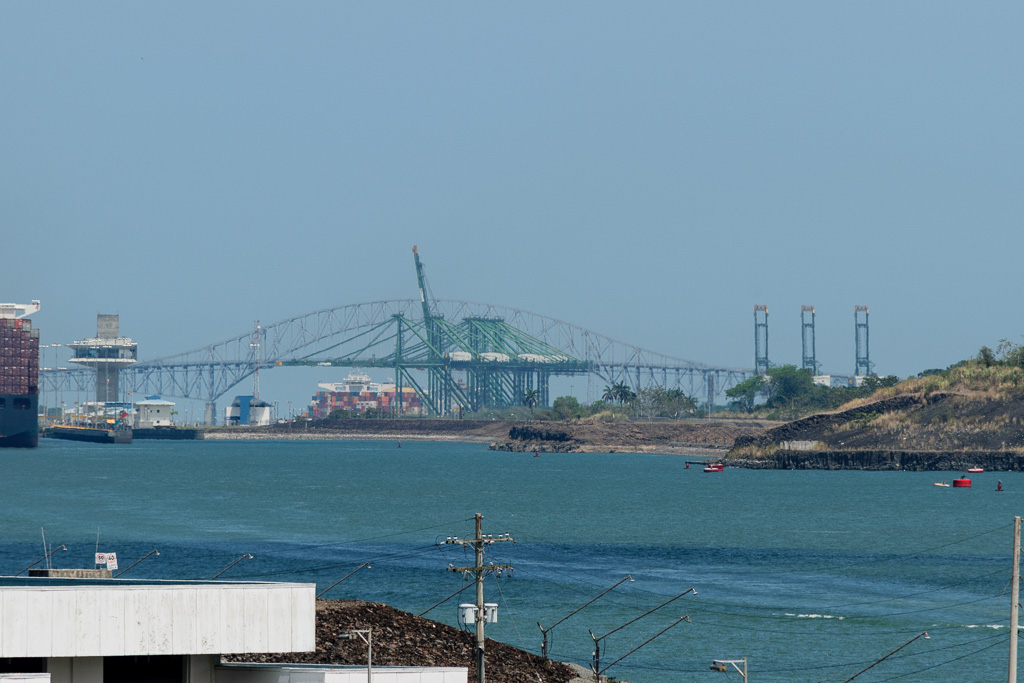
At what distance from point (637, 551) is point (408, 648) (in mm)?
36604

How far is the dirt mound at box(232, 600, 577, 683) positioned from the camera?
38.8 m

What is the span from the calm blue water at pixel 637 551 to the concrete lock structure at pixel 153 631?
23.0 m

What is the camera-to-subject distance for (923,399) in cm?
17738

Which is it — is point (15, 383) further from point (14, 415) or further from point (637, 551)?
point (637, 551)

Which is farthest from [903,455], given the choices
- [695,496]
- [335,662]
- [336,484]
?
[335,662]

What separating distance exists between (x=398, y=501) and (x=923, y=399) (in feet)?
294

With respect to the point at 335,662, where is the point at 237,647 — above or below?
above

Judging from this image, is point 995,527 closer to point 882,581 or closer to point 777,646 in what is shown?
point 882,581

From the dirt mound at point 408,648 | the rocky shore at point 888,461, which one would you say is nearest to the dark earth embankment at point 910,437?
the rocky shore at point 888,461

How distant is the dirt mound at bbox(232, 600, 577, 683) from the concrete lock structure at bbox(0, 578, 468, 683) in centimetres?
1430

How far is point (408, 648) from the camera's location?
40.6 meters

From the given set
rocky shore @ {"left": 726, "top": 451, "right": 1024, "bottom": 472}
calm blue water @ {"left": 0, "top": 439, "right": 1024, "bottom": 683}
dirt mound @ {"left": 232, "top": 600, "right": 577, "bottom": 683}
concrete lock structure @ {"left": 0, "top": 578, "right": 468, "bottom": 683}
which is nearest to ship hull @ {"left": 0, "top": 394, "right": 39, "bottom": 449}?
calm blue water @ {"left": 0, "top": 439, "right": 1024, "bottom": 683}

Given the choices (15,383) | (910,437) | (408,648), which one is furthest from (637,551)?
(15,383)

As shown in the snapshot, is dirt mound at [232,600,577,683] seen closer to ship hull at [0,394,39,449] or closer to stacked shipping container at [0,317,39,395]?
stacked shipping container at [0,317,39,395]
